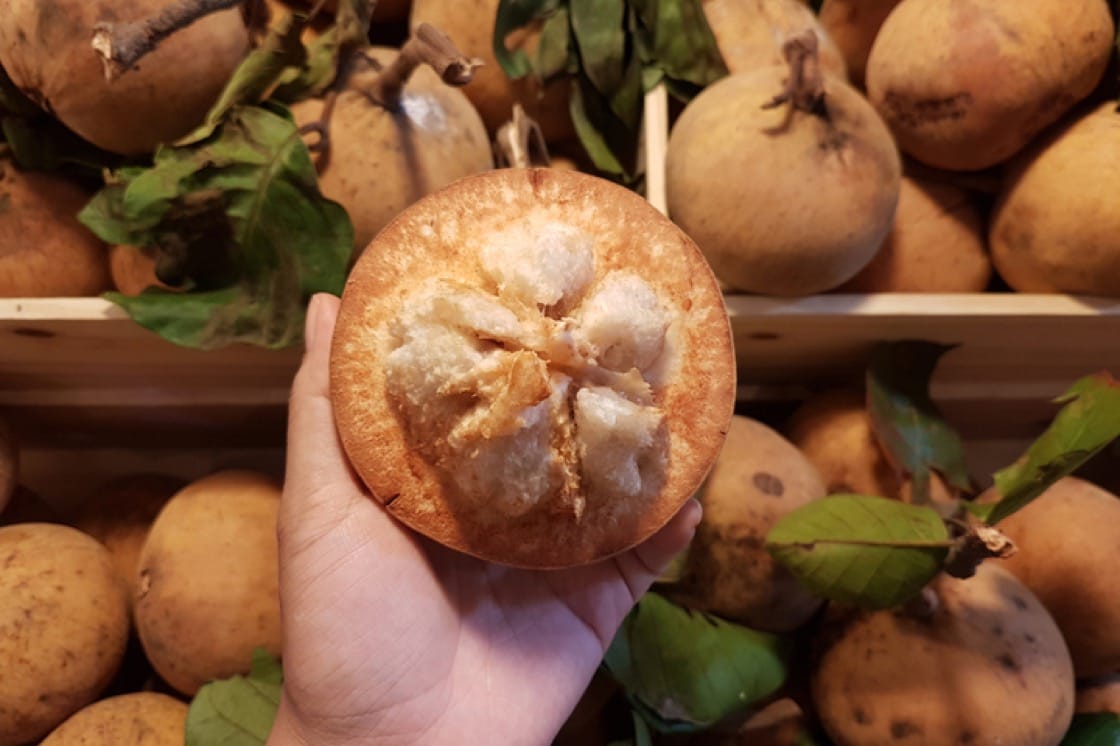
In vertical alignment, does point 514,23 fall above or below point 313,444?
above

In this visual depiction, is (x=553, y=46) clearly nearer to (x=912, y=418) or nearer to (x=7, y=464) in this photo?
(x=912, y=418)

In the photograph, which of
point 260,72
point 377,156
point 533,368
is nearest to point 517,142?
point 377,156

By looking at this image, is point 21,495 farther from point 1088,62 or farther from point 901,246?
point 1088,62

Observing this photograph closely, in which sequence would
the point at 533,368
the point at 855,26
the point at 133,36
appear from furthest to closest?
1. the point at 855,26
2. the point at 133,36
3. the point at 533,368

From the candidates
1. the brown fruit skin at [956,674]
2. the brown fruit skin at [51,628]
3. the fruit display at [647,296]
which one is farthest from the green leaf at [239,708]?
the brown fruit skin at [956,674]


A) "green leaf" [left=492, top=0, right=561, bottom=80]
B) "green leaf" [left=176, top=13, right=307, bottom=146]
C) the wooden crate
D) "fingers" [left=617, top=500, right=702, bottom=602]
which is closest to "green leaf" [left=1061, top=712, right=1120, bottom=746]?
the wooden crate

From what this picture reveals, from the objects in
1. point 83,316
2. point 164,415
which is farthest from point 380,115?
point 164,415

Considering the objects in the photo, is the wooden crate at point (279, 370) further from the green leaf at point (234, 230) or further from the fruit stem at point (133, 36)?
the fruit stem at point (133, 36)
